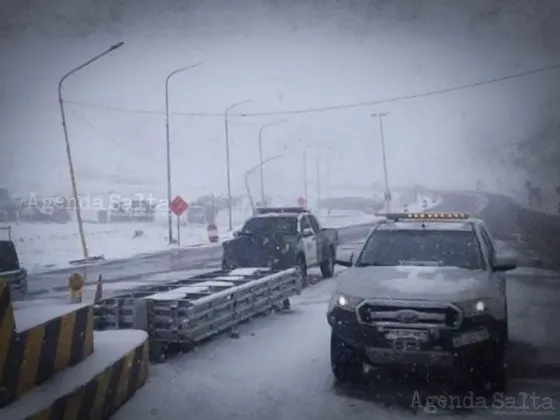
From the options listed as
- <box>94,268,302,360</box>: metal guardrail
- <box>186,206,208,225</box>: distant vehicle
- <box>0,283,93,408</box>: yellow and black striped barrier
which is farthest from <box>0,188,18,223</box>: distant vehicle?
<box>186,206,208,225</box>: distant vehicle

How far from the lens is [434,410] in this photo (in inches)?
191

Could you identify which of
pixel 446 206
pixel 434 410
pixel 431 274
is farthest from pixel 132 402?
pixel 446 206

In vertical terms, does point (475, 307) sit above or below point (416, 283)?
below

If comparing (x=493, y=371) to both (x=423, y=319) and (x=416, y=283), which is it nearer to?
(x=423, y=319)

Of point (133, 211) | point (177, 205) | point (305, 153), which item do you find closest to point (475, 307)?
point (177, 205)

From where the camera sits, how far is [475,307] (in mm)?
5152

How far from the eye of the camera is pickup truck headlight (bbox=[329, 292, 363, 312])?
17.6ft

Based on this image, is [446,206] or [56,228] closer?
[56,228]

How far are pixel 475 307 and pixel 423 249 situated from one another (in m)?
1.40

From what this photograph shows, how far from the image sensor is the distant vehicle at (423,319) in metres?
5.07

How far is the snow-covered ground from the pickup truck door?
6.42 metres

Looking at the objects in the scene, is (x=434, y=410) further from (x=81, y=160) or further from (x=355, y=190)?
(x=355, y=190)

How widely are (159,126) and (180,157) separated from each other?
134 inches

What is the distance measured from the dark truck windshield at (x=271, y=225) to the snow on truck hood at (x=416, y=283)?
22.1ft
